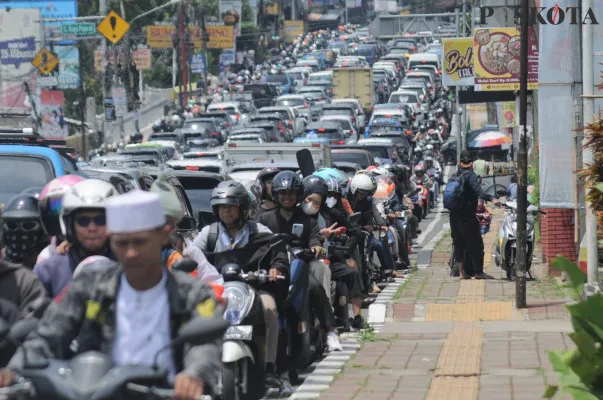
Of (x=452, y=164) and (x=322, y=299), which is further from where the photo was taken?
(x=452, y=164)

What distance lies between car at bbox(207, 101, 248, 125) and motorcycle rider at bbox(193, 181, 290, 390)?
179ft

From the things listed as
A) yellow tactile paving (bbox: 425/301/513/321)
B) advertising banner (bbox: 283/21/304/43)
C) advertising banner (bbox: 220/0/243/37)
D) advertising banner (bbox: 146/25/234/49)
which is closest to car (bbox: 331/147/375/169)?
yellow tactile paving (bbox: 425/301/513/321)

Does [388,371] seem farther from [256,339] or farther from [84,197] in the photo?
[84,197]

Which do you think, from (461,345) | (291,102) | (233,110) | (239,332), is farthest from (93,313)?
(291,102)

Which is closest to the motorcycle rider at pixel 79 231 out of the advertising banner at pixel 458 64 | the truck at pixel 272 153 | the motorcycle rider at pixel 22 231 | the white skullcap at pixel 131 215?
the motorcycle rider at pixel 22 231

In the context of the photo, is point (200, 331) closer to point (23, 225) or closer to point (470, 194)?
point (23, 225)

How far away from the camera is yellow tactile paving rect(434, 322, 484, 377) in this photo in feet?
39.2

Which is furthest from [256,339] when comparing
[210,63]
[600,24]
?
[210,63]

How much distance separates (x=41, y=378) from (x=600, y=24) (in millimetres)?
13734

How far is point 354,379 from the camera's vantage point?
11805 millimetres

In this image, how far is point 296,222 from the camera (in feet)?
42.7

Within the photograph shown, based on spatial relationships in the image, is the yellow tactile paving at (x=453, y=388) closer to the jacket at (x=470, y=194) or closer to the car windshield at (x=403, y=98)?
the jacket at (x=470, y=194)

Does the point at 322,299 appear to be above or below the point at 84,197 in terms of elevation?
below

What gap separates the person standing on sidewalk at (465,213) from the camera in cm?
1983
